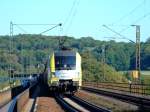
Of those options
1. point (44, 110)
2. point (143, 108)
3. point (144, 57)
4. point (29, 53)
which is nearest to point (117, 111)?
point (143, 108)

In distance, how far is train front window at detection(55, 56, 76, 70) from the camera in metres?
38.9

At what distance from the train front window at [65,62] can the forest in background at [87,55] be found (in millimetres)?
27444

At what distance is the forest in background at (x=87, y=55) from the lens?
4060 inches

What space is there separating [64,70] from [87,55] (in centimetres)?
7930

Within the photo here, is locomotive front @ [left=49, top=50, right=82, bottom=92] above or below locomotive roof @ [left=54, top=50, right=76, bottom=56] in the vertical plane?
below

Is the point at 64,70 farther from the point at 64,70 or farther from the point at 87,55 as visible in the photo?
the point at 87,55

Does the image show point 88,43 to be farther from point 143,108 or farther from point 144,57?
point 143,108

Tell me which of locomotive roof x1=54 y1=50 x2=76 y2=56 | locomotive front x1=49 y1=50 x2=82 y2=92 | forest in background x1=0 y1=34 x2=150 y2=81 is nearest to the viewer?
locomotive front x1=49 y1=50 x2=82 y2=92

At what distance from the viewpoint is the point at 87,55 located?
118 meters

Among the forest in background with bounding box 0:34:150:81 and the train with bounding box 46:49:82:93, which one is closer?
the train with bounding box 46:49:82:93

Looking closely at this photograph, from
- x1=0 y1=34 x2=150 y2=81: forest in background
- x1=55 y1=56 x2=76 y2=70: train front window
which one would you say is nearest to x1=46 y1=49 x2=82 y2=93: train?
x1=55 y1=56 x2=76 y2=70: train front window

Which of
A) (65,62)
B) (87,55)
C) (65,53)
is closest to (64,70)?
(65,62)

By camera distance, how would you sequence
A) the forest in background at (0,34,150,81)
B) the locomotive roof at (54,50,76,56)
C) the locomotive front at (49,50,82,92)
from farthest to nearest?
the forest in background at (0,34,150,81) → the locomotive roof at (54,50,76,56) → the locomotive front at (49,50,82,92)

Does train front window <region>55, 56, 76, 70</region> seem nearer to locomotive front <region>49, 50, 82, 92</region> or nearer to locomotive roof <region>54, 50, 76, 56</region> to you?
locomotive front <region>49, 50, 82, 92</region>
